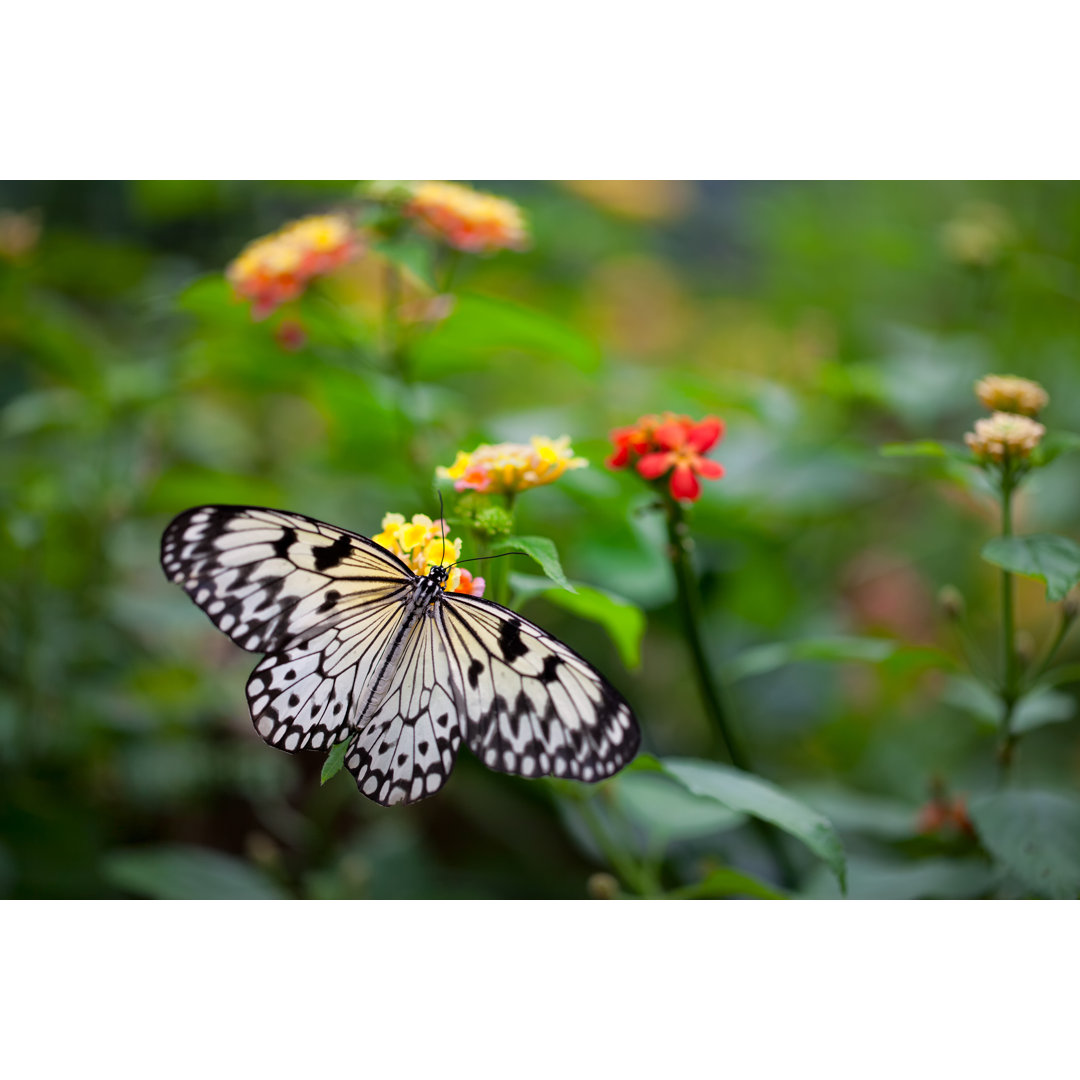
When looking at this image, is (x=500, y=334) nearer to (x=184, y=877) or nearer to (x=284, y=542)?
(x=284, y=542)

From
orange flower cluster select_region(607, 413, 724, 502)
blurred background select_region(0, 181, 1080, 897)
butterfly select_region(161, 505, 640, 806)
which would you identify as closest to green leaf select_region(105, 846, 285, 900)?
blurred background select_region(0, 181, 1080, 897)

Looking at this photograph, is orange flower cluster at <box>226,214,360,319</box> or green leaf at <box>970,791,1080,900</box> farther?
orange flower cluster at <box>226,214,360,319</box>

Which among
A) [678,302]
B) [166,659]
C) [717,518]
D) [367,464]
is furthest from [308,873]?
[678,302]

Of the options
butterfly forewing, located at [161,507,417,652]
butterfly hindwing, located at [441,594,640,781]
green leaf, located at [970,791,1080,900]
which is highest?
butterfly forewing, located at [161,507,417,652]

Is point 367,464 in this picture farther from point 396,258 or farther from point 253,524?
point 253,524

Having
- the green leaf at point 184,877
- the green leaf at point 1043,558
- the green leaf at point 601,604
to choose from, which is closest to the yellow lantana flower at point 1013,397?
the green leaf at point 1043,558

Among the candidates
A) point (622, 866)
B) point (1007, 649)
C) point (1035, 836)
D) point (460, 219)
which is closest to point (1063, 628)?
point (1007, 649)

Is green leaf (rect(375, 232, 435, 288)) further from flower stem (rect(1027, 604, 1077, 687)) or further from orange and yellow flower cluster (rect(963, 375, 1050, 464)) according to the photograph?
flower stem (rect(1027, 604, 1077, 687))
